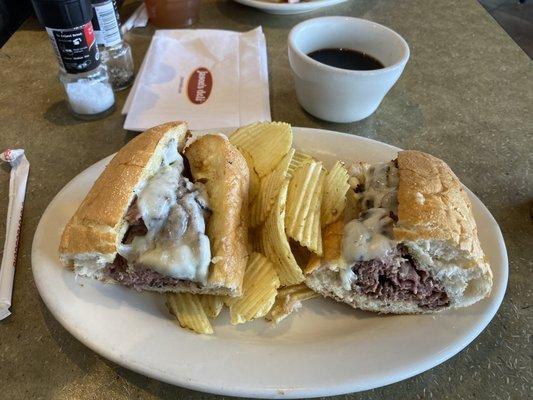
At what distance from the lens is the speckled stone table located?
1.09m

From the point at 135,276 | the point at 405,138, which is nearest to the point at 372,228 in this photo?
the point at 135,276

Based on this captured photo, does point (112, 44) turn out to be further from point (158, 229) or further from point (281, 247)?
point (281, 247)

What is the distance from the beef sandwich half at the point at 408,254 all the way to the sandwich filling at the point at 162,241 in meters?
0.30

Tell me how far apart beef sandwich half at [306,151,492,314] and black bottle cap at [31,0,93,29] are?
3.73 feet

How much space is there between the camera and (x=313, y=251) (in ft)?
3.61

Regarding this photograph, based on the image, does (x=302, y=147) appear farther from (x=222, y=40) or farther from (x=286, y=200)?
(x=222, y=40)

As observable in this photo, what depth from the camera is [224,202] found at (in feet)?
3.84

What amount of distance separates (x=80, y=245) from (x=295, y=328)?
1.95 feet

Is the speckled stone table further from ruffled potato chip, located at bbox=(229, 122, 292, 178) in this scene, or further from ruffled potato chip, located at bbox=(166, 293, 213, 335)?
ruffled potato chip, located at bbox=(229, 122, 292, 178)

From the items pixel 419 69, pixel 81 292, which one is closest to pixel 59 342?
pixel 81 292

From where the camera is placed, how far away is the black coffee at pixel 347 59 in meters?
1.73

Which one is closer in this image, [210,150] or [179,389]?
[179,389]

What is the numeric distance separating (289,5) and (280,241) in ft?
5.49

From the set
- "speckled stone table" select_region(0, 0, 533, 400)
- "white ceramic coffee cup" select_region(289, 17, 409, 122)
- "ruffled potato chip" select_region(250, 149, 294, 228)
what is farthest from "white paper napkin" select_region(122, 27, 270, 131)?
"ruffled potato chip" select_region(250, 149, 294, 228)
